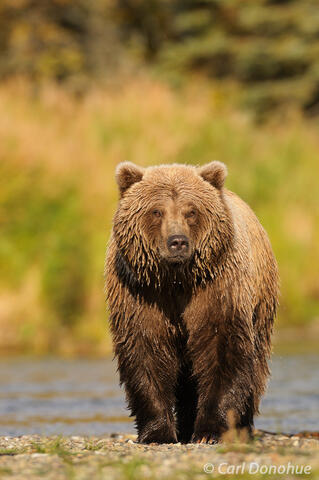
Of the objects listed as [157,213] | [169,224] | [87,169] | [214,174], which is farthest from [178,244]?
[87,169]

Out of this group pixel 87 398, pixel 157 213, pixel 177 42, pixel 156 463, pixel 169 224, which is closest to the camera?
pixel 156 463

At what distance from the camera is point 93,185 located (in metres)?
15.0

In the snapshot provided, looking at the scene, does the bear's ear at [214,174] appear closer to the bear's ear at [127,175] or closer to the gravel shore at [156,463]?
the bear's ear at [127,175]

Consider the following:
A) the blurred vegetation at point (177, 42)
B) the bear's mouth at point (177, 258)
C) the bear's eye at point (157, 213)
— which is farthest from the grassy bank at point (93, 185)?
the blurred vegetation at point (177, 42)

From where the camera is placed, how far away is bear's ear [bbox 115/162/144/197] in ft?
23.4

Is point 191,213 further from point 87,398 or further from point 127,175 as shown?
point 87,398

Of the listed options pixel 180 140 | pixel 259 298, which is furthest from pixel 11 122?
pixel 259 298

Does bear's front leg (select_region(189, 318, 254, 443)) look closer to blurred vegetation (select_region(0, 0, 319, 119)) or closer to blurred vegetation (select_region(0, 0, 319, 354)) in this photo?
blurred vegetation (select_region(0, 0, 319, 354))

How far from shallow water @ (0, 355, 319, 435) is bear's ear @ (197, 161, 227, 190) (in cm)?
239

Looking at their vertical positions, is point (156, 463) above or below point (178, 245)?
below

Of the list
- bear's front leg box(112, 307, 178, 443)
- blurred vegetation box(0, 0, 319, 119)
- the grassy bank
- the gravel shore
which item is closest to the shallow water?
the grassy bank

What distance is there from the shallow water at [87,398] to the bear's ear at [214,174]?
239 centimetres

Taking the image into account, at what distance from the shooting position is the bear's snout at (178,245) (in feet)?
21.6

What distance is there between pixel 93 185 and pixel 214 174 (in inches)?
312
